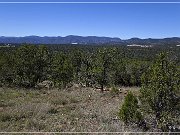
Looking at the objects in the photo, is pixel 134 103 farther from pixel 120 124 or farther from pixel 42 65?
pixel 42 65

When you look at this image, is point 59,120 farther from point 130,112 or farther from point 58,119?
point 130,112

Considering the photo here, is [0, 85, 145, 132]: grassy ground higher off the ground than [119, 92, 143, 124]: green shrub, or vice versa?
[119, 92, 143, 124]: green shrub

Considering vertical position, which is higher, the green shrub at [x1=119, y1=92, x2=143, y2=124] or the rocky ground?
the green shrub at [x1=119, y1=92, x2=143, y2=124]

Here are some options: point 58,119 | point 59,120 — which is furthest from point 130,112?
point 58,119

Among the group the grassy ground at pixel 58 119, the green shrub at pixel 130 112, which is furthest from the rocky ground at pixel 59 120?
the green shrub at pixel 130 112

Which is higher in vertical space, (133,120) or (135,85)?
(133,120)

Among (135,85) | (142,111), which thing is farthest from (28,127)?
(135,85)

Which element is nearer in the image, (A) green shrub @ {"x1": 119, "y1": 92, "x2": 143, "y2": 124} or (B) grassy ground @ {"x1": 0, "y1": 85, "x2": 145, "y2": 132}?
(B) grassy ground @ {"x1": 0, "y1": 85, "x2": 145, "y2": 132}

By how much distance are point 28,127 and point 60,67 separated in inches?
→ 849

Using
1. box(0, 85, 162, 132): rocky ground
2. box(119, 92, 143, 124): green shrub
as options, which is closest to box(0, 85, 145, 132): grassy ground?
box(0, 85, 162, 132): rocky ground

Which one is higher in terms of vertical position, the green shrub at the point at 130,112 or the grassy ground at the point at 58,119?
the green shrub at the point at 130,112

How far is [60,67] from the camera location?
111ft

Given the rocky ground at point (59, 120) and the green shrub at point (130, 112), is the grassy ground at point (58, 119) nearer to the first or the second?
the rocky ground at point (59, 120)

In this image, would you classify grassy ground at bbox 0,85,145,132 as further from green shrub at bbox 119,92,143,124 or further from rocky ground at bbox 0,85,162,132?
green shrub at bbox 119,92,143,124
